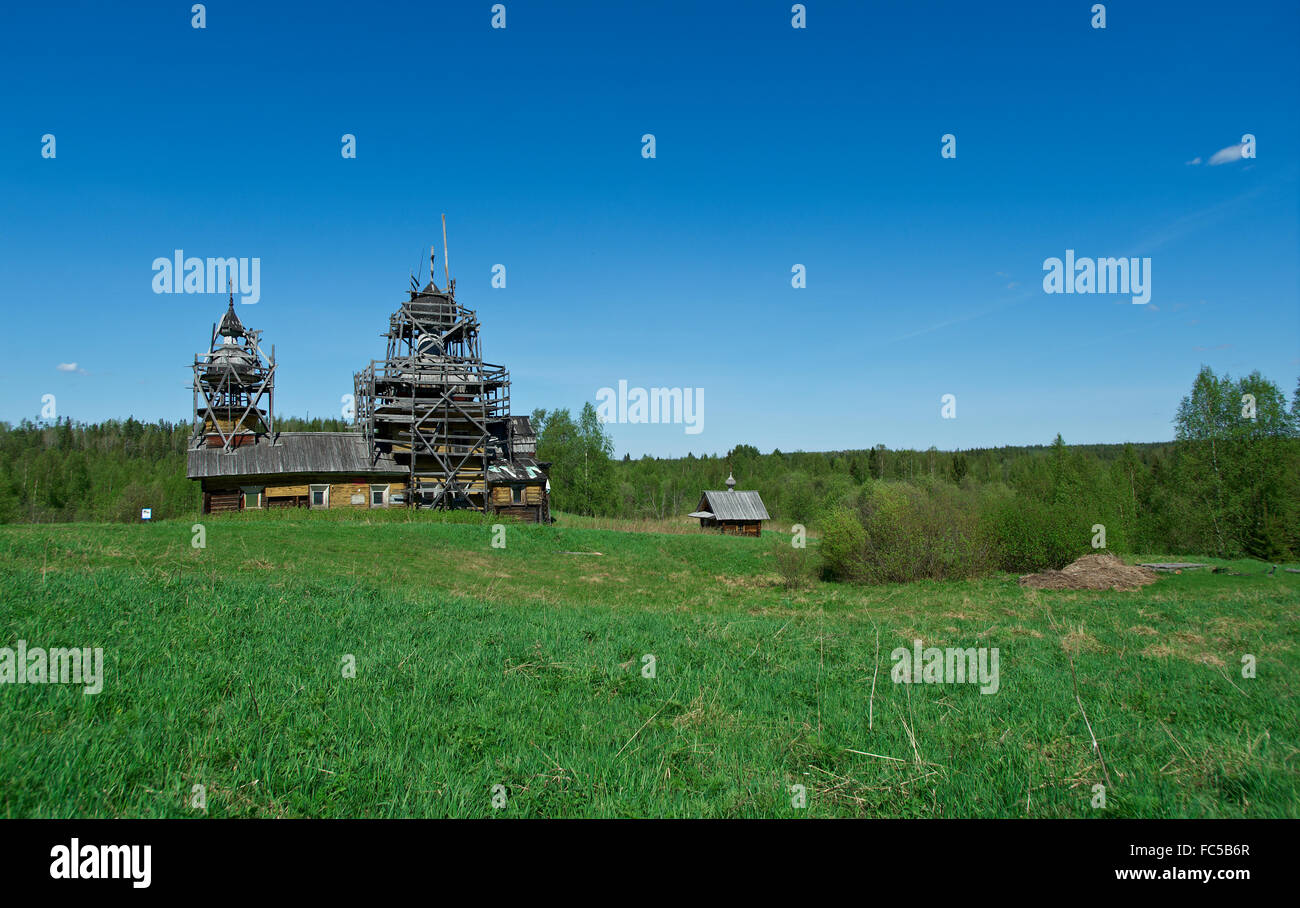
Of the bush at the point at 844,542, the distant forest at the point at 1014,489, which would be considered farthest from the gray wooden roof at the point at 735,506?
the bush at the point at 844,542

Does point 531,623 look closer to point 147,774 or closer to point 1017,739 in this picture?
point 147,774

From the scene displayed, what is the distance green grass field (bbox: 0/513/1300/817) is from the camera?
4.67m

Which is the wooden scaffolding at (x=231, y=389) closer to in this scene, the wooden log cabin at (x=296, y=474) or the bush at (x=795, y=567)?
the wooden log cabin at (x=296, y=474)

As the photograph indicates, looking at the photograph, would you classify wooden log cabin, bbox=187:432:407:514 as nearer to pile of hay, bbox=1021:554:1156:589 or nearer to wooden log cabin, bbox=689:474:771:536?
wooden log cabin, bbox=689:474:771:536

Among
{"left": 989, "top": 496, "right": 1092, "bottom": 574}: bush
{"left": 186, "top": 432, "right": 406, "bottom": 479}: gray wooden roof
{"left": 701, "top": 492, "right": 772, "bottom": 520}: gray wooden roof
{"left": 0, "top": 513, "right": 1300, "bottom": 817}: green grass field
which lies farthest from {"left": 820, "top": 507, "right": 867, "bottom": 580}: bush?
{"left": 186, "top": 432, "right": 406, "bottom": 479}: gray wooden roof

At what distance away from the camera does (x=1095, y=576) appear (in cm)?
2325

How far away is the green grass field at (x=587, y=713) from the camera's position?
15.3 feet

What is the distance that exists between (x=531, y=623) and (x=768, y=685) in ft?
17.2

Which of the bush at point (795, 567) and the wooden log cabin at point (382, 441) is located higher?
the wooden log cabin at point (382, 441)

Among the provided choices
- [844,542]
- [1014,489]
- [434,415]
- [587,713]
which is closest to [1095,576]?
[844,542]

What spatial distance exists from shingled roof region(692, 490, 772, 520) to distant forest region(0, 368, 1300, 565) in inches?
258
